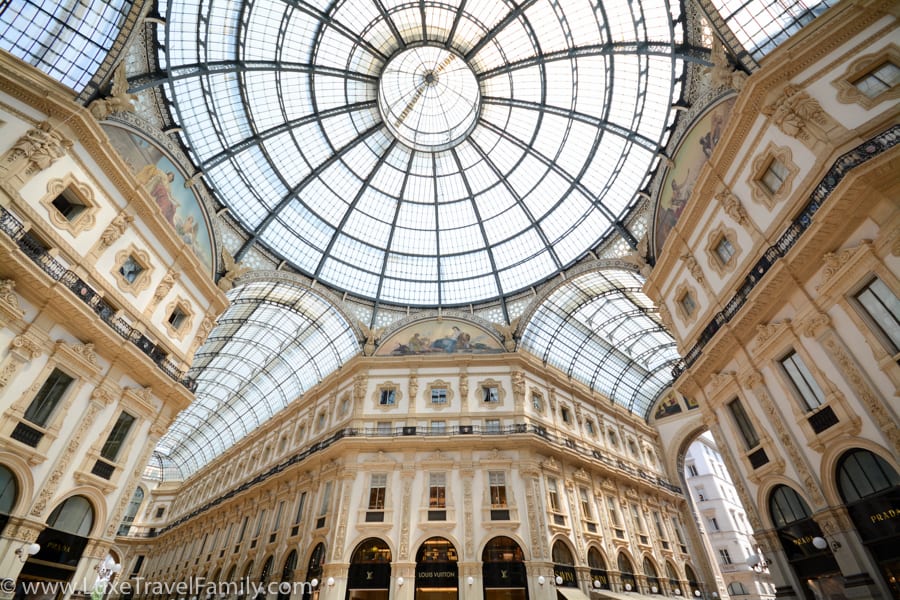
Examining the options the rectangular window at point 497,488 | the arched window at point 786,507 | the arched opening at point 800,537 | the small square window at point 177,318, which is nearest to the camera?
the arched opening at point 800,537

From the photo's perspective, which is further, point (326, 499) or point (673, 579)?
point (673, 579)

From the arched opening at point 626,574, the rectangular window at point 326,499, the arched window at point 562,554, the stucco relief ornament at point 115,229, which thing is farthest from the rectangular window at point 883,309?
the stucco relief ornament at point 115,229

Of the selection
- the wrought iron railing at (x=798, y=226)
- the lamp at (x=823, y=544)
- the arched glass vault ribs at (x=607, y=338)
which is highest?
the arched glass vault ribs at (x=607, y=338)

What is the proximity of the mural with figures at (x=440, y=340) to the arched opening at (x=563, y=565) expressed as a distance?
13.7 meters

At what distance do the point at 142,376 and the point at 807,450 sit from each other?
29.6 metres

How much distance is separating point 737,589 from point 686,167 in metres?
48.7

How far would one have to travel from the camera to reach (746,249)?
1916cm

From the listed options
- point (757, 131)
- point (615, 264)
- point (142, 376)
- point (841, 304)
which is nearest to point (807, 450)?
point (841, 304)

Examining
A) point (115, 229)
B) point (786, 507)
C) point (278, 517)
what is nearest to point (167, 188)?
point (115, 229)

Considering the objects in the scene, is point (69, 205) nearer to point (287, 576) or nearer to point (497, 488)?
point (287, 576)

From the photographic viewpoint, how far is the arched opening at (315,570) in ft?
82.5

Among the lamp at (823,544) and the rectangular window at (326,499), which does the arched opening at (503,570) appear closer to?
the rectangular window at (326,499)

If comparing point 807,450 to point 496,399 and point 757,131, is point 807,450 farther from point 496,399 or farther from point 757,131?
point 496,399

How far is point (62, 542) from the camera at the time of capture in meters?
18.0
